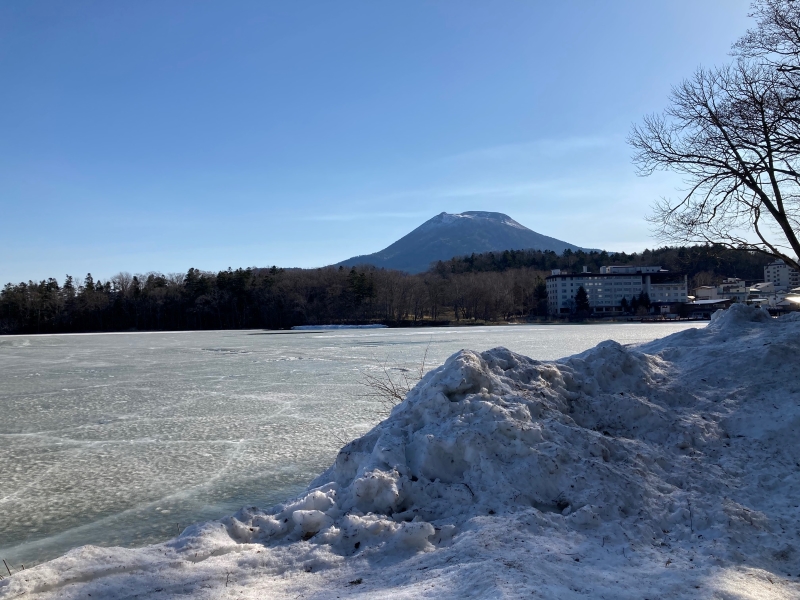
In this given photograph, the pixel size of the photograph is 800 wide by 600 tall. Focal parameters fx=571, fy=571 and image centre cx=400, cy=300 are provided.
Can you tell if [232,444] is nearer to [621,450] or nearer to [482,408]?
[482,408]

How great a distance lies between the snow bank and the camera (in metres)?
3.69

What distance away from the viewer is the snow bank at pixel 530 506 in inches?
145

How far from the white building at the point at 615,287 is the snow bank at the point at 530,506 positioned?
11860cm

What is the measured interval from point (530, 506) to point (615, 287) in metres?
132

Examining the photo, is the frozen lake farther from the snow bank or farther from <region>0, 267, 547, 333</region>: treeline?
<region>0, 267, 547, 333</region>: treeline

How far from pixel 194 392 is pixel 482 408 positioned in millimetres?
13637

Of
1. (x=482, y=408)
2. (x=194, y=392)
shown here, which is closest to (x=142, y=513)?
(x=482, y=408)

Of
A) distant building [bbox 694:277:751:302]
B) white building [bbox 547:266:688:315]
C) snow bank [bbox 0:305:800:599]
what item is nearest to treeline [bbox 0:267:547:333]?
white building [bbox 547:266:688:315]

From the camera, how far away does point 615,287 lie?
127312 mm

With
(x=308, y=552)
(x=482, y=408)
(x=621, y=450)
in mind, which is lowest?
(x=308, y=552)

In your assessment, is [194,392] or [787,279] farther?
[787,279]

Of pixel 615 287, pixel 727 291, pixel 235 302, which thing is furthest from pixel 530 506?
pixel 615 287

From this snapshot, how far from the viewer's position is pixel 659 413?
19.7 ft

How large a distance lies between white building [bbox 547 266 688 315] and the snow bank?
11860 centimetres
